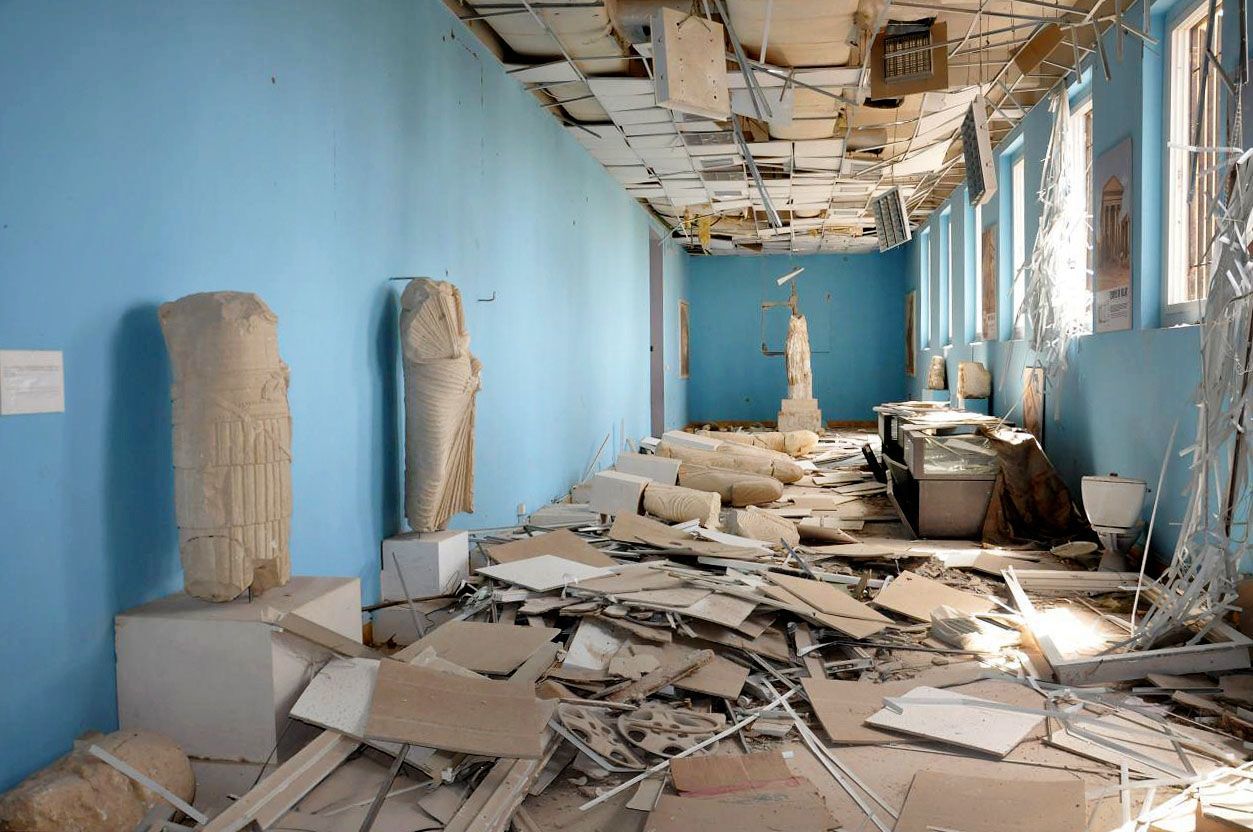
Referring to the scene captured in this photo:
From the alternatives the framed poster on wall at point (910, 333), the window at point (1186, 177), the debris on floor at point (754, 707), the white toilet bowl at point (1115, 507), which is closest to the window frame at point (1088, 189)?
the window at point (1186, 177)

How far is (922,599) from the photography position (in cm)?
494

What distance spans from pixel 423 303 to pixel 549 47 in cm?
291

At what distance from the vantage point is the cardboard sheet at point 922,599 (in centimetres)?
477

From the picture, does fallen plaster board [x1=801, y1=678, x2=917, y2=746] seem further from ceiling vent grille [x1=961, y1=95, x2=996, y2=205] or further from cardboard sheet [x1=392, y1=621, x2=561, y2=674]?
ceiling vent grille [x1=961, y1=95, x2=996, y2=205]

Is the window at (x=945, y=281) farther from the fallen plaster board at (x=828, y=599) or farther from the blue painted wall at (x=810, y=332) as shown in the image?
the fallen plaster board at (x=828, y=599)

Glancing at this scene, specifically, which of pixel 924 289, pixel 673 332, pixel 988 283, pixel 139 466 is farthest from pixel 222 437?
pixel 924 289

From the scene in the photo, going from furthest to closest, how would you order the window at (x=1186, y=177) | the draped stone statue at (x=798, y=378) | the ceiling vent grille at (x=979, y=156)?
the draped stone statue at (x=798, y=378)
the ceiling vent grille at (x=979, y=156)
the window at (x=1186, y=177)

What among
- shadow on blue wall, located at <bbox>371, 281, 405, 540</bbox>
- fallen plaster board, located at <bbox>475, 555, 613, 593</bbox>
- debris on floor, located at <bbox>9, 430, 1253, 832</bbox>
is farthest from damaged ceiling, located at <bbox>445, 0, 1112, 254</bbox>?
debris on floor, located at <bbox>9, 430, 1253, 832</bbox>

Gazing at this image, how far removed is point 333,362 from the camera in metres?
4.18

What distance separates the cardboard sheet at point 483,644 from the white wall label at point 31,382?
4.82 feet

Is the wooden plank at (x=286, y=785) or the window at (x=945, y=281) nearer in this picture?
the wooden plank at (x=286, y=785)

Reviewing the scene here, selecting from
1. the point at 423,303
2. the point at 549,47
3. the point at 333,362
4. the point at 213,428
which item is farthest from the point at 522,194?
the point at 213,428

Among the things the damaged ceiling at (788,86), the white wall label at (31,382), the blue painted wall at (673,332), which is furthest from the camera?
the blue painted wall at (673,332)

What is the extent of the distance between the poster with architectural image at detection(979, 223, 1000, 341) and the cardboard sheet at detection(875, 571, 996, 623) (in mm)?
5384
